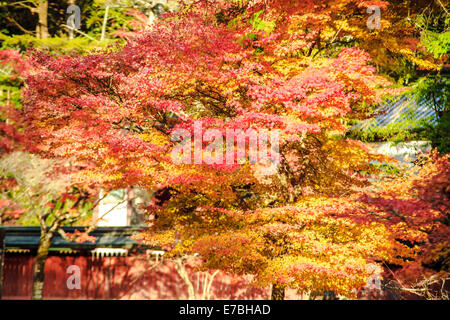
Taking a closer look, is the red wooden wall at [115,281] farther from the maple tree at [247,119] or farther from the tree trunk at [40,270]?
the maple tree at [247,119]

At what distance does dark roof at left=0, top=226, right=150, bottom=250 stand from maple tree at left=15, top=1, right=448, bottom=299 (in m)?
6.48

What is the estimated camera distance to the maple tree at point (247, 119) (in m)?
8.91

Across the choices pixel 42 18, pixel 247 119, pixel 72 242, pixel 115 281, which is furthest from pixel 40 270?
pixel 42 18

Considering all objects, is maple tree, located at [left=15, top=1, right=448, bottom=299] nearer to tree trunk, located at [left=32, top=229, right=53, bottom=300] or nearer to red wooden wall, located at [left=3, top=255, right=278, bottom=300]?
tree trunk, located at [left=32, top=229, right=53, bottom=300]

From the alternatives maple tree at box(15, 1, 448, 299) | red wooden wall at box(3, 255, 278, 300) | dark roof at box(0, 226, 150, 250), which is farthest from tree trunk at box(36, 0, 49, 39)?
red wooden wall at box(3, 255, 278, 300)

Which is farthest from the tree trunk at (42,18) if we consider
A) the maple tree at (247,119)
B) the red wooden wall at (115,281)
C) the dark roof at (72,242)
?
the red wooden wall at (115,281)

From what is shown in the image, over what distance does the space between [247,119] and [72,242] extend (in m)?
10.9

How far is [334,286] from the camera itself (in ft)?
31.0

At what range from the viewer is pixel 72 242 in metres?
16.1

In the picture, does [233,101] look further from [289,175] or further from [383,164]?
[383,164]

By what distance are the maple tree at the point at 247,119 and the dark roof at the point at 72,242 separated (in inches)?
255

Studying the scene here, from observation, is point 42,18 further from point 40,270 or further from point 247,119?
point 247,119

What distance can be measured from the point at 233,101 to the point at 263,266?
159 inches

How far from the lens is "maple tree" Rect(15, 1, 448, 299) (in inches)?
351
